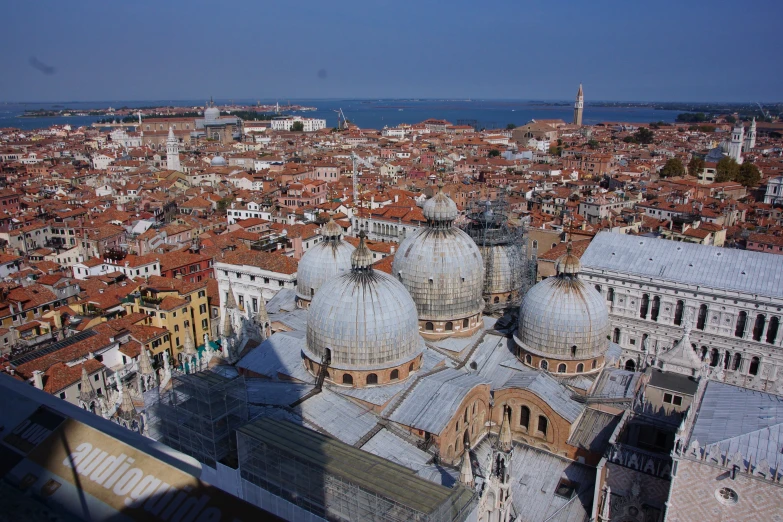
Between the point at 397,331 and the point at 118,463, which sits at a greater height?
the point at 118,463

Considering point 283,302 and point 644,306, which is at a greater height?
point 283,302

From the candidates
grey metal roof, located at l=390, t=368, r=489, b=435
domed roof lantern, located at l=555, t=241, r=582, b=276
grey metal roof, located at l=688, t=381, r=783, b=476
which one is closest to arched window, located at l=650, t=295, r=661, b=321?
domed roof lantern, located at l=555, t=241, r=582, b=276

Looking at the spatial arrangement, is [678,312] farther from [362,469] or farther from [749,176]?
[749,176]

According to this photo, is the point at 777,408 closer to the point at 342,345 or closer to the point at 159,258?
the point at 342,345

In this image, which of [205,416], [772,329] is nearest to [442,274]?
[205,416]

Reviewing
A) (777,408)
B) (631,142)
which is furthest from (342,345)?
(631,142)
